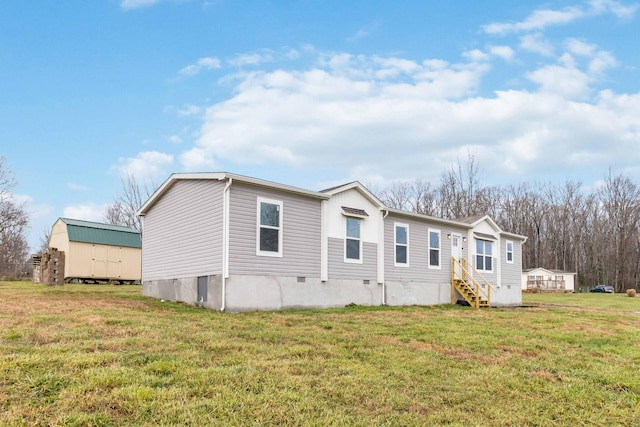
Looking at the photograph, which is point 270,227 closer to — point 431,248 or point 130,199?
point 431,248

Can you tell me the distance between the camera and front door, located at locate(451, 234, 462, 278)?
1900 cm

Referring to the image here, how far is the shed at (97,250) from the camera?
82.6 feet

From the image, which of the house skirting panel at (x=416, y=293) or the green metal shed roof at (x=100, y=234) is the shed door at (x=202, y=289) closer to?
the house skirting panel at (x=416, y=293)

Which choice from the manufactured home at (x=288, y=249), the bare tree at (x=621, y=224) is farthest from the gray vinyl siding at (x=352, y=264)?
the bare tree at (x=621, y=224)

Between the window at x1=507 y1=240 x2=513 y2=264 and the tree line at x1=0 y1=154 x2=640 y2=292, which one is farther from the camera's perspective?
the tree line at x1=0 y1=154 x2=640 y2=292

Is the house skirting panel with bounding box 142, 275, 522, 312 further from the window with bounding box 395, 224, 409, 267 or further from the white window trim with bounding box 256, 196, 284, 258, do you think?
the window with bounding box 395, 224, 409, 267

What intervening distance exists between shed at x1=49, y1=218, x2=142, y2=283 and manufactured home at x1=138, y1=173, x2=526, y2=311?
37.0ft

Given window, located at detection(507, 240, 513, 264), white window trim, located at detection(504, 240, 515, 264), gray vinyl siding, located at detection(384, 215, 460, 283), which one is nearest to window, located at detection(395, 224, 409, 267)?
gray vinyl siding, located at detection(384, 215, 460, 283)

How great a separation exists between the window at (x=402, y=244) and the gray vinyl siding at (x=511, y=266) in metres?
7.16

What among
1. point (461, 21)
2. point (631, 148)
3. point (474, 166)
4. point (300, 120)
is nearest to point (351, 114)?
point (300, 120)

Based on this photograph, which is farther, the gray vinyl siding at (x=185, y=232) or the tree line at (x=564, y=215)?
the tree line at (x=564, y=215)

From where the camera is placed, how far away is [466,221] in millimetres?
20219

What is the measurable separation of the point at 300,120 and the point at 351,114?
2.60 m

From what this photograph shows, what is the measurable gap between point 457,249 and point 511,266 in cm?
489
